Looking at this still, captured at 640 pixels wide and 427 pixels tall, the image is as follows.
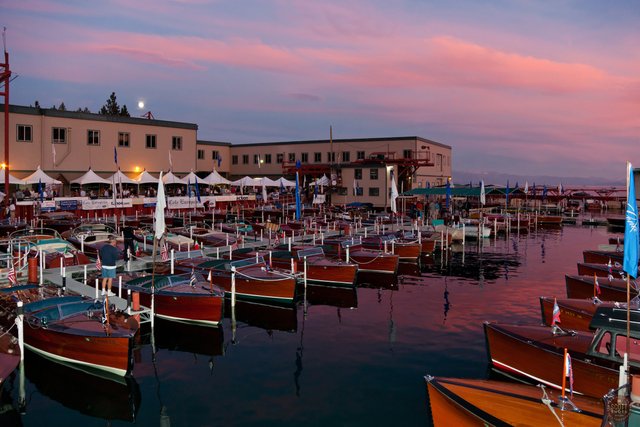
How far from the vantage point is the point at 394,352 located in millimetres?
19422

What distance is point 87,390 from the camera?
52.1ft

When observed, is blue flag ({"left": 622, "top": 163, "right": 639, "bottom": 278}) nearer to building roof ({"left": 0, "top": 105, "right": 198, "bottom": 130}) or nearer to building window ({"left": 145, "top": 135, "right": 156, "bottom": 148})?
building roof ({"left": 0, "top": 105, "right": 198, "bottom": 130})

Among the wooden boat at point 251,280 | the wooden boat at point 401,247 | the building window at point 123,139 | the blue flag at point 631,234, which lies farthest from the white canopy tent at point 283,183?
the blue flag at point 631,234

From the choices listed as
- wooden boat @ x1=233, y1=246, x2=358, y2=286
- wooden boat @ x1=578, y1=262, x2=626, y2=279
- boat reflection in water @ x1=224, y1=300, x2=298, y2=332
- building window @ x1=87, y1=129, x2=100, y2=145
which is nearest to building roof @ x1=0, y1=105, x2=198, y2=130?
building window @ x1=87, y1=129, x2=100, y2=145

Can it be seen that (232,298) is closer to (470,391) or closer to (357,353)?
(357,353)

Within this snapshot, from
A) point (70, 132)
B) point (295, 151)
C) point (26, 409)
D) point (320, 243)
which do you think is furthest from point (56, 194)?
point (26, 409)

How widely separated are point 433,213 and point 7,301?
50.7 meters

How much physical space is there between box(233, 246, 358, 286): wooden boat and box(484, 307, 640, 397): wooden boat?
13745mm

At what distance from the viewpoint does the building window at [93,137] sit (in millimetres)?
59969

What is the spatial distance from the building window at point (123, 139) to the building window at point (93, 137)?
8.30ft

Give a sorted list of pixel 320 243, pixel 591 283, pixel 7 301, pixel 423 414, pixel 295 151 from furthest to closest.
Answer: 1. pixel 295 151
2. pixel 320 243
3. pixel 591 283
4. pixel 7 301
5. pixel 423 414

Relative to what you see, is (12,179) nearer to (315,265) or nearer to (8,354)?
(315,265)

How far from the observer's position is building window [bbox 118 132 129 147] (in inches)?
2462

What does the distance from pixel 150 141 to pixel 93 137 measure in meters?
7.30
